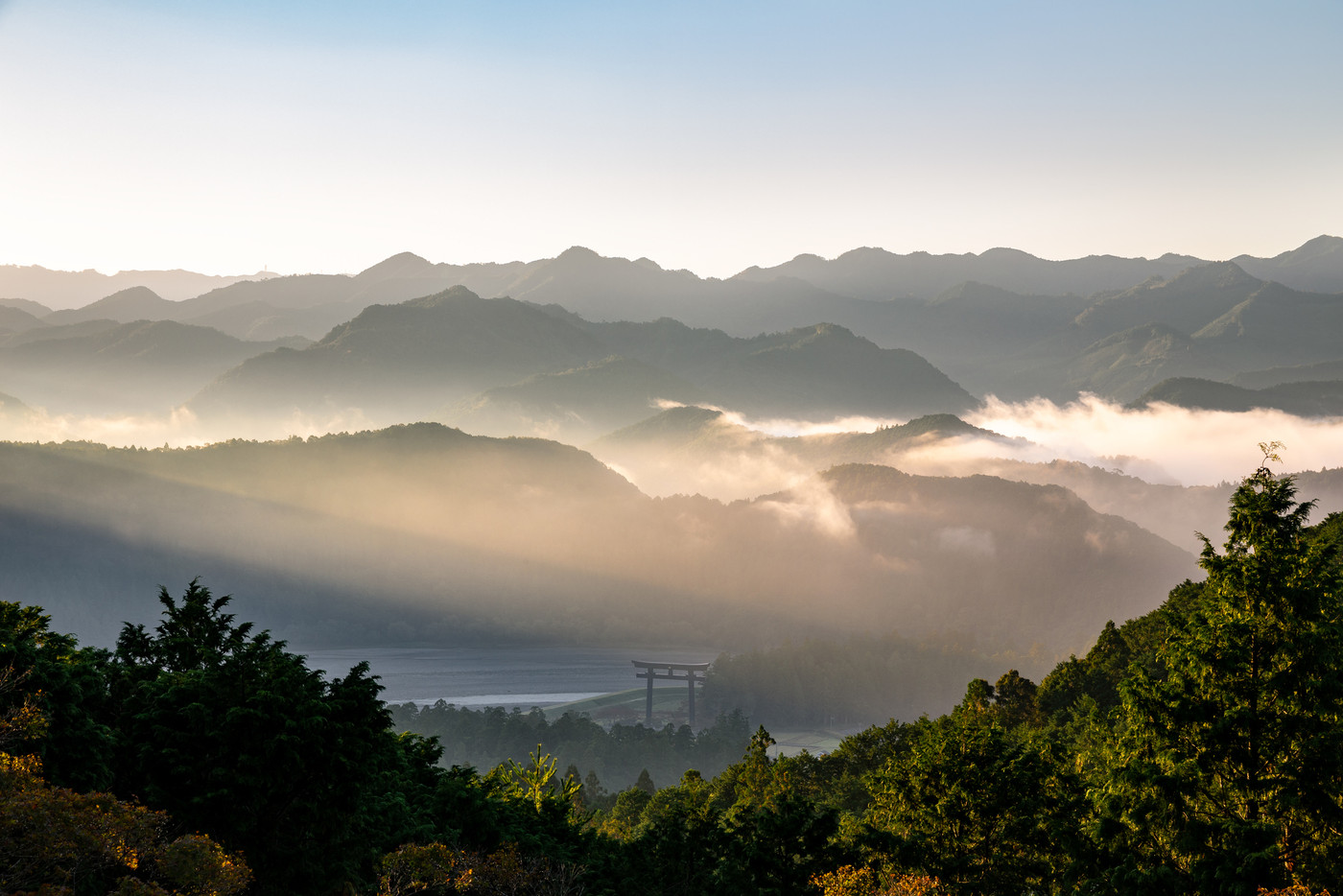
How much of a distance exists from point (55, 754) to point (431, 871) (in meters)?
13.3

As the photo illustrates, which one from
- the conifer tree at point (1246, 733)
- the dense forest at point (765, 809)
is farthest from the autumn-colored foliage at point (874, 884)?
the conifer tree at point (1246, 733)

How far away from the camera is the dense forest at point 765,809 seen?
106ft

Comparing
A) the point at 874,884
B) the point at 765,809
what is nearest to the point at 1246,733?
the point at 874,884

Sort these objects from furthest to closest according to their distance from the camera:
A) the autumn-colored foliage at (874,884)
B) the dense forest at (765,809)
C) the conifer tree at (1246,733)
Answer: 1. the autumn-colored foliage at (874,884)
2. the conifer tree at (1246,733)
3. the dense forest at (765,809)

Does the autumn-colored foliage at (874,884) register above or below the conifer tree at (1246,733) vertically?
below

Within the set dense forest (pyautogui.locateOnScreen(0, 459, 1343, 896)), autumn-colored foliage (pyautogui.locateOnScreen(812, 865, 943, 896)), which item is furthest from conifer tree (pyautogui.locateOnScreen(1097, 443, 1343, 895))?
autumn-colored foliage (pyautogui.locateOnScreen(812, 865, 943, 896))

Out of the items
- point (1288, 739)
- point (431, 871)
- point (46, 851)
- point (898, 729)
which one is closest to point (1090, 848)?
point (1288, 739)

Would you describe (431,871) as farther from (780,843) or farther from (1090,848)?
(1090,848)

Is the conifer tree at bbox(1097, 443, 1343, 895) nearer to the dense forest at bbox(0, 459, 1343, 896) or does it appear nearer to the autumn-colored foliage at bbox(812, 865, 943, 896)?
the dense forest at bbox(0, 459, 1343, 896)

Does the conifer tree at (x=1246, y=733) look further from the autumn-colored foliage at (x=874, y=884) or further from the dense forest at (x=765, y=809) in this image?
the autumn-colored foliage at (x=874, y=884)

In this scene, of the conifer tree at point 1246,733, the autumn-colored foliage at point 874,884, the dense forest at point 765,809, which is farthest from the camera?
the autumn-colored foliage at point 874,884

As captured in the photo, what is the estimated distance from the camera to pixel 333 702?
41.7 meters

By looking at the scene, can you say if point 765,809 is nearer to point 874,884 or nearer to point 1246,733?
point 874,884

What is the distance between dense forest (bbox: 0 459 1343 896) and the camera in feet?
106
